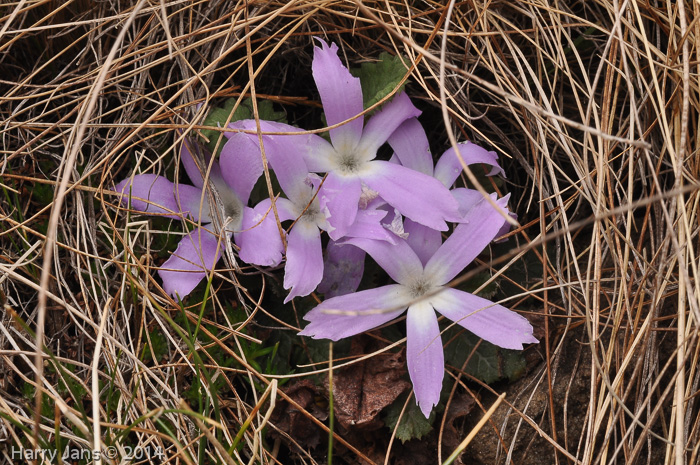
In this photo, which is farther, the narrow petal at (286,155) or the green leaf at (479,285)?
the green leaf at (479,285)

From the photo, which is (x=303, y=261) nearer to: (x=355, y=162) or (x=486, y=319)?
(x=355, y=162)

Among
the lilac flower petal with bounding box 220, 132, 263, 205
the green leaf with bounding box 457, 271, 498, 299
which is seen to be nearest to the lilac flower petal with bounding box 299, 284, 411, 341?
the green leaf with bounding box 457, 271, 498, 299

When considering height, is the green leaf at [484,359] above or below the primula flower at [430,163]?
below

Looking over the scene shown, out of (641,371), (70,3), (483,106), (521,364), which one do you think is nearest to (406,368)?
(521,364)

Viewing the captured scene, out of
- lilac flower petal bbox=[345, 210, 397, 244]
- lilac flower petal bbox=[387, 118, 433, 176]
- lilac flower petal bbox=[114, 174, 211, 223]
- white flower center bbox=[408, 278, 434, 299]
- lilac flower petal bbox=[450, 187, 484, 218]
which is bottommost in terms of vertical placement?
white flower center bbox=[408, 278, 434, 299]

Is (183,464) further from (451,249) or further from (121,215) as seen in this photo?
(451,249)

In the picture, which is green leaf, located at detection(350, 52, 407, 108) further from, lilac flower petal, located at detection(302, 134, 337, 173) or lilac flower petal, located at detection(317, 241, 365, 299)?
lilac flower petal, located at detection(317, 241, 365, 299)

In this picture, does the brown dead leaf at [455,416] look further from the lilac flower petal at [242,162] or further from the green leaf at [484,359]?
the lilac flower petal at [242,162]

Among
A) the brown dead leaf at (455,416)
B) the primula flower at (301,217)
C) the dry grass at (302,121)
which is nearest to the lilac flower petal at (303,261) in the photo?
the primula flower at (301,217)

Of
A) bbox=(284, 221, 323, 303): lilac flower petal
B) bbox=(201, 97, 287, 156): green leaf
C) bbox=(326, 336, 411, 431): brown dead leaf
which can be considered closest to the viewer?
bbox=(284, 221, 323, 303): lilac flower petal
